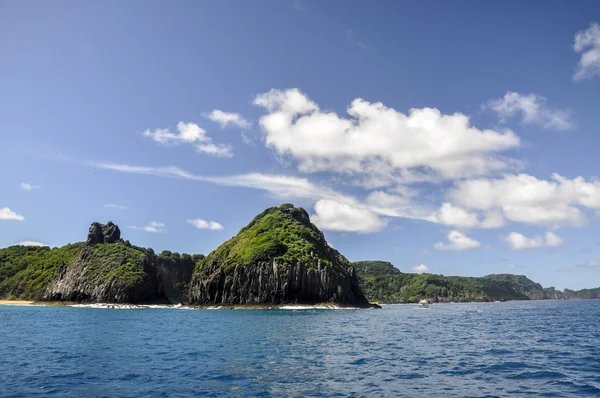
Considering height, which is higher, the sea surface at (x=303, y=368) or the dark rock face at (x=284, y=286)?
the dark rock face at (x=284, y=286)

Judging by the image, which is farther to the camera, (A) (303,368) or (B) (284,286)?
(B) (284,286)

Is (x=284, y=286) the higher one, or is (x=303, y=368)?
(x=284, y=286)

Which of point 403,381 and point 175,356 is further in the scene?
point 175,356

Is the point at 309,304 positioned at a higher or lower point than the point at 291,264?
lower

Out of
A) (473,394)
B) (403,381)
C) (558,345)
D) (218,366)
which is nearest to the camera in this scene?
(473,394)

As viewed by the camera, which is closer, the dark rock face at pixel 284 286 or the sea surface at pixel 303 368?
the sea surface at pixel 303 368

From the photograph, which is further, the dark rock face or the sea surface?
the dark rock face

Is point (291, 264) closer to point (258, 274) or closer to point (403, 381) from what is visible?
point (258, 274)

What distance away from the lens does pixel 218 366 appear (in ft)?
111

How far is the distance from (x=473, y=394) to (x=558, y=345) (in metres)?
31.1

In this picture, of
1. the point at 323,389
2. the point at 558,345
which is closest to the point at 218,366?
the point at 323,389

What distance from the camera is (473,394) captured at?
23.7 m

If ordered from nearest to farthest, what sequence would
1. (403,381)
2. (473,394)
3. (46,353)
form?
(473,394) → (403,381) → (46,353)

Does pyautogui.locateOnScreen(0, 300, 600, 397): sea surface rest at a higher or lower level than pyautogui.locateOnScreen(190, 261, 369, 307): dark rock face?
lower
